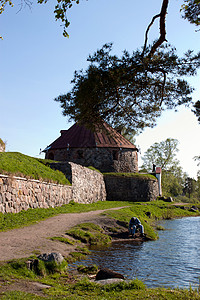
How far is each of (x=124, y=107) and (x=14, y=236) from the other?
5.24 metres

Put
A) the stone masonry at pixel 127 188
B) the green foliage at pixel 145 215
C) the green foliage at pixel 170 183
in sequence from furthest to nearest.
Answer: the green foliage at pixel 170 183 < the stone masonry at pixel 127 188 < the green foliage at pixel 145 215

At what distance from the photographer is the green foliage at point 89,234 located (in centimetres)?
1020

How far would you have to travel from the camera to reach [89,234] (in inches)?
419

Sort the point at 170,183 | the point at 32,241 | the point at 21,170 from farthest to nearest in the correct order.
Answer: the point at 170,183, the point at 21,170, the point at 32,241

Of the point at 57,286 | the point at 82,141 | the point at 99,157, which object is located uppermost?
the point at 82,141

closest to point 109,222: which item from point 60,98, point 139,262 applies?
point 139,262

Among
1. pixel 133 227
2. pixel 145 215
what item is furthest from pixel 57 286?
pixel 145 215

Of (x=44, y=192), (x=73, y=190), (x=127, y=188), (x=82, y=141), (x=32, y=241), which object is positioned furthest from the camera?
(x=82, y=141)

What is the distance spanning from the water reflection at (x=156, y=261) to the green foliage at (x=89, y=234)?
583 millimetres

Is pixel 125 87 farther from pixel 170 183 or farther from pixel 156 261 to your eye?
pixel 170 183

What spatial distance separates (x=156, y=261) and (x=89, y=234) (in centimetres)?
301

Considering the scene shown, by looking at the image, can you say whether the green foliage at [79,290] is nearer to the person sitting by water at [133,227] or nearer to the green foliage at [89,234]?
the green foliage at [89,234]

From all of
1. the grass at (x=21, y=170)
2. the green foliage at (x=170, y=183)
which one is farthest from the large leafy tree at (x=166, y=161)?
the grass at (x=21, y=170)

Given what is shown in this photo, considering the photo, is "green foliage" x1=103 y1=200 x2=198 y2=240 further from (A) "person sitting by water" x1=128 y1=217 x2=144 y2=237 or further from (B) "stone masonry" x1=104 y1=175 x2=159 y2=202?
(B) "stone masonry" x1=104 y1=175 x2=159 y2=202
